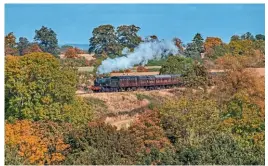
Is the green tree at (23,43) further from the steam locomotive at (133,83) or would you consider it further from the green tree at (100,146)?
the green tree at (100,146)

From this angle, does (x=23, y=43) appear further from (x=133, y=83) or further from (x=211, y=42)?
(x=133, y=83)

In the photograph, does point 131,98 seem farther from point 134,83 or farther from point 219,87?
point 219,87

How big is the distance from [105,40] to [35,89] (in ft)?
84.8

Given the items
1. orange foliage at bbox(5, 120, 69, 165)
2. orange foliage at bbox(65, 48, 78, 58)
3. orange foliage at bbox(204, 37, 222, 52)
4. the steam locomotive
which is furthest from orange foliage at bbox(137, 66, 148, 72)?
orange foliage at bbox(5, 120, 69, 165)

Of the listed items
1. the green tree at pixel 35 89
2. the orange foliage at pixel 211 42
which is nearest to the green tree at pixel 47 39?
the orange foliage at pixel 211 42

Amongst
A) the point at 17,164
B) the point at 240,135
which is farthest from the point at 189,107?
the point at 17,164

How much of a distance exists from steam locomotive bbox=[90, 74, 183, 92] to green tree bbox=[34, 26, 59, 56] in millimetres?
15788

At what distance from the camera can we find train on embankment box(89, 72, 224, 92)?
28.0 meters

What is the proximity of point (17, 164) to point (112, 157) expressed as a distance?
2342mm

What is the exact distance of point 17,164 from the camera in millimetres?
11586

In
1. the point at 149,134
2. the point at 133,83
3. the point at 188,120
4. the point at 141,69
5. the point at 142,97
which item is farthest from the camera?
the point at 141,69

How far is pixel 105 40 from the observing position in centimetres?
4356

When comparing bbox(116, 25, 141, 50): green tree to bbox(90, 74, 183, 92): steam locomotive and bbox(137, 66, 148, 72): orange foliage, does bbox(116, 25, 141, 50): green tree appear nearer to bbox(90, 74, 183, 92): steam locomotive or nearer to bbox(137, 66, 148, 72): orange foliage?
bbox(137, 66, 148, 72): orange foliage

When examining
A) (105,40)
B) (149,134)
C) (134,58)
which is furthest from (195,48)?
(149,134)
